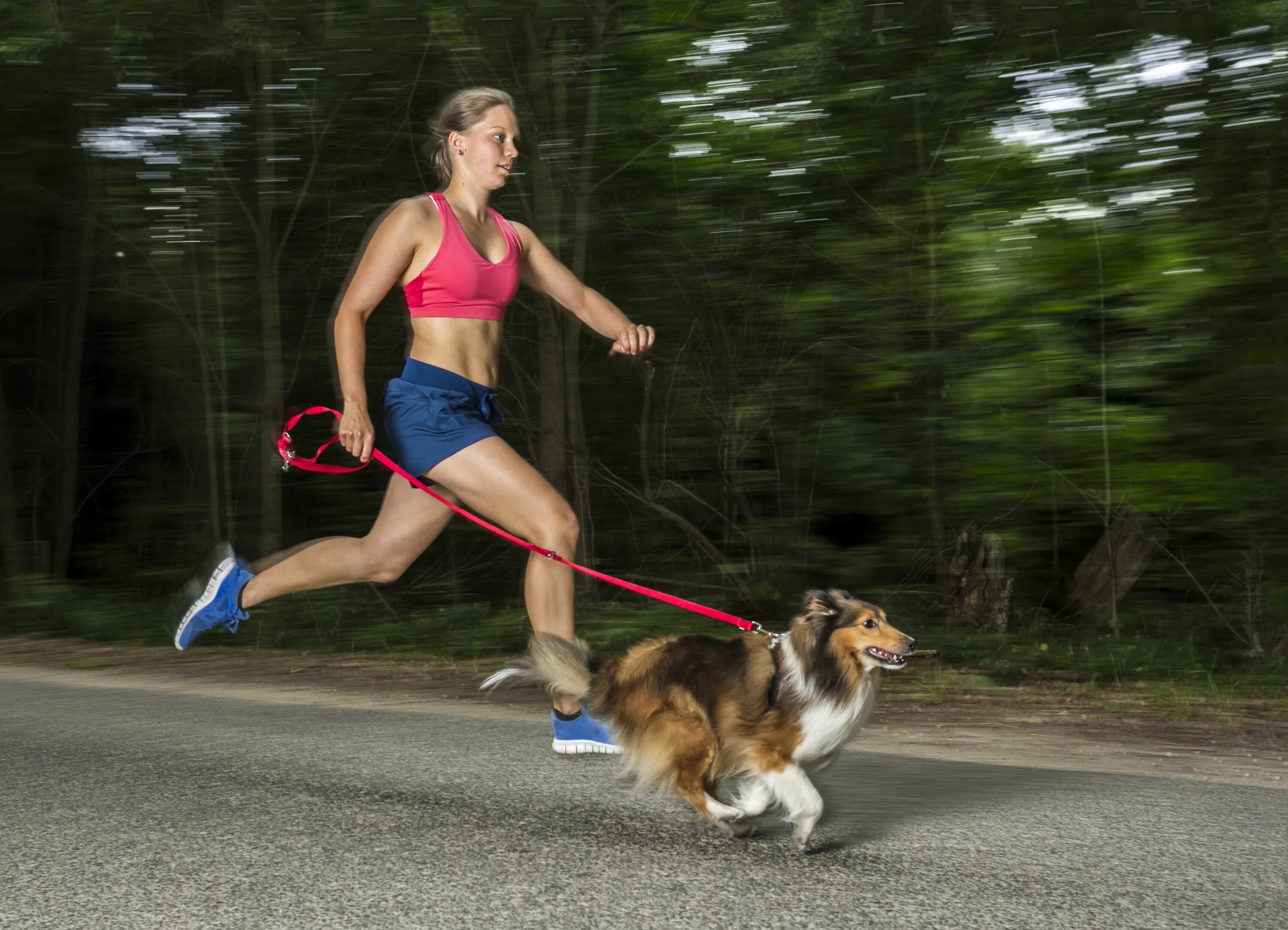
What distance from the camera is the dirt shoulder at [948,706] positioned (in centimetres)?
600

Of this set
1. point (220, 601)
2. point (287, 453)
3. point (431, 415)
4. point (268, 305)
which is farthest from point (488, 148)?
point (268, 305)

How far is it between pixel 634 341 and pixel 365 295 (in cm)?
115

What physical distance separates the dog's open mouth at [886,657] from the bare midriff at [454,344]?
2.09 meters

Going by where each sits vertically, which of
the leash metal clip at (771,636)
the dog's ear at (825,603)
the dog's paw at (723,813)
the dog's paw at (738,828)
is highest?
the dog's ear at (825,603)

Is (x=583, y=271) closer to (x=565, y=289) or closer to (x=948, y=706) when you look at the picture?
(x=948, y=706)

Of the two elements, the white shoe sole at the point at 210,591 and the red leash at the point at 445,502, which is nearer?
the red leash at the point at 445,502

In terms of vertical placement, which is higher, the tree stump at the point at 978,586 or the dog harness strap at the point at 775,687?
the dog harness strap at the point at 775,687

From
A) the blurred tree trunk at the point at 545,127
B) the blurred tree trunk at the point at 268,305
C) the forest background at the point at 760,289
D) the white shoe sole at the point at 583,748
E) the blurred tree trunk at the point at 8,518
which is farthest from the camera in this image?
the blurred tree trunk at the point at 8,518

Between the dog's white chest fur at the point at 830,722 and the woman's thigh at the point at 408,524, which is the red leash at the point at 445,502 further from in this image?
the dog's white chest fur at the point at 830,722

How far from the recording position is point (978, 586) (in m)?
10.4

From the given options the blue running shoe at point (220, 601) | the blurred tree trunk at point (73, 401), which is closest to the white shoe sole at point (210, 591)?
the blue running shoe at point (220, 601)

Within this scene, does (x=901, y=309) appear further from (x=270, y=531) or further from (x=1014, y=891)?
(x=270, y=531)

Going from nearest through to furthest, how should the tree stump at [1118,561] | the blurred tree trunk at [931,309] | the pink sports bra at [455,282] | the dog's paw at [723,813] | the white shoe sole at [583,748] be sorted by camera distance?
the dog's paw at [723,813] < the pink sports bra at [455,282] < the white shoe sole at [583,748] < the blurred tree trunk at [931,309] < the tree stump at [1118,561]

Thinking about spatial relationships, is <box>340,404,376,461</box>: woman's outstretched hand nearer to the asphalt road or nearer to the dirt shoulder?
the asphalt road
